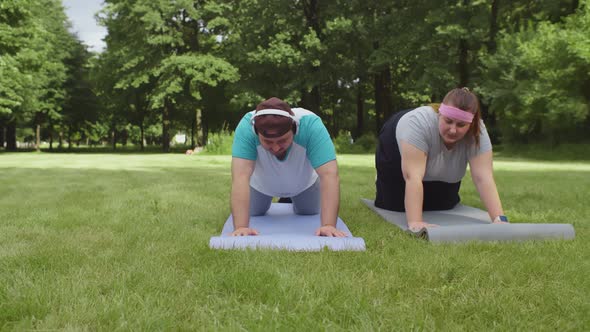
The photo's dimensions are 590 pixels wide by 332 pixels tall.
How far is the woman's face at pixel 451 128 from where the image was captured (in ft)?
12.7

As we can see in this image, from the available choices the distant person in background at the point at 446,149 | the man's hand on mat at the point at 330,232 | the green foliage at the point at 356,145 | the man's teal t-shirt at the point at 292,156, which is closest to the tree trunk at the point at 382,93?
the green foliage at the point at 356,145

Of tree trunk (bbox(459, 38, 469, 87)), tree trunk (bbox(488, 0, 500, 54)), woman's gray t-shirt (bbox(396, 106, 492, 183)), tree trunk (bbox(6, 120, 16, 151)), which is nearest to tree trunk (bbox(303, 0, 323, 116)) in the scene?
tree trunk (bbox(459, 38, 469, 87))

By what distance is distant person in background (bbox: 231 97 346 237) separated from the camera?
3426mm

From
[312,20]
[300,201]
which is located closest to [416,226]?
[300,201]

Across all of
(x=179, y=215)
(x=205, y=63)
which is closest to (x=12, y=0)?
(x=205, y=63)

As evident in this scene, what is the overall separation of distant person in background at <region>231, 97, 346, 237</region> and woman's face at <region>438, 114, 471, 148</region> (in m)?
0.95

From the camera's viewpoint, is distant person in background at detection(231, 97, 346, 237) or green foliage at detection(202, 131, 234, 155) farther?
green foliage at detection(202, 131, 234, 155)

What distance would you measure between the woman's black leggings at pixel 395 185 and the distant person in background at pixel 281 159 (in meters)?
0.99

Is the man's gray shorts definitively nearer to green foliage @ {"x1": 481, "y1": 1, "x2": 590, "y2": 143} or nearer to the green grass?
the green grass

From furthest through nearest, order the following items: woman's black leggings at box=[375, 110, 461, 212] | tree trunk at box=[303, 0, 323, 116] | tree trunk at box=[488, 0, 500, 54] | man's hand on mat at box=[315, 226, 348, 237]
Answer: tree trunk at box=[303, 0, 323, 116] < tree trunk at box=[488, 0, 500, 54] < woman's black leggings at box=[375, 110, 461, 212] < man's hand on mat at box=[315, 226, 348, 237]

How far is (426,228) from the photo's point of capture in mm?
3512

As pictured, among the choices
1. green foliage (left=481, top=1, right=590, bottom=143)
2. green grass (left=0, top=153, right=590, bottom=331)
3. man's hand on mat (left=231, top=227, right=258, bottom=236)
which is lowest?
green grass (left=0, top=153, right=590, bottom=331)

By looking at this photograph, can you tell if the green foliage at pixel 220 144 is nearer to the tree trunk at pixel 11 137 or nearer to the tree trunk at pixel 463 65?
the tree trunk at pixel 463 65

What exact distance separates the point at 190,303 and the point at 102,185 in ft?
19.3
